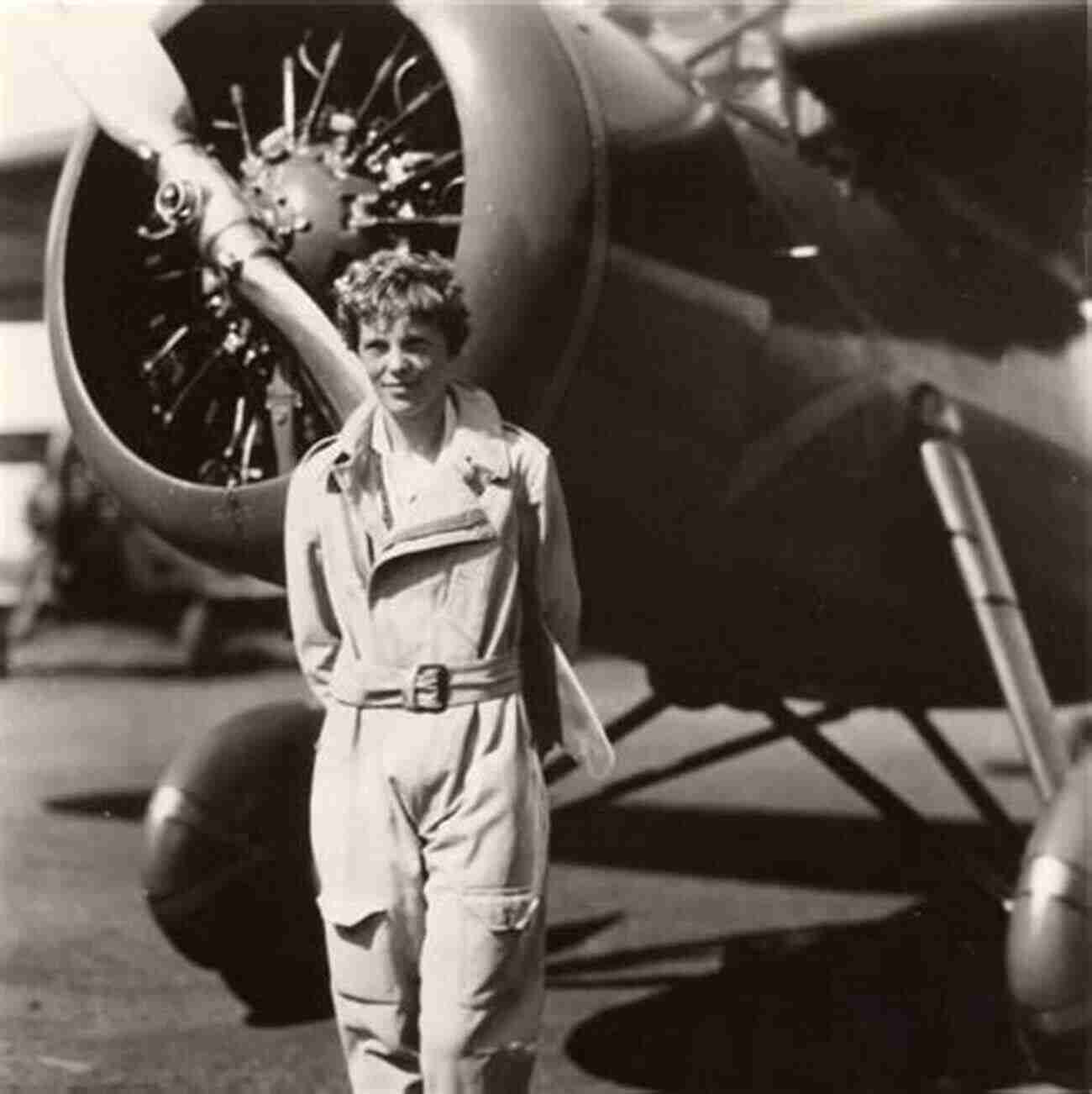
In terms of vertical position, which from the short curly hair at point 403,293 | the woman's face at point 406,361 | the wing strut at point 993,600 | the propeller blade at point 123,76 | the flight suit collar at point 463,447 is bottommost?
the wing strut at point 993,600

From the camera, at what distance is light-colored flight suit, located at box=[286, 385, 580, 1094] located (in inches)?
107

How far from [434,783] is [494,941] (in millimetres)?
226

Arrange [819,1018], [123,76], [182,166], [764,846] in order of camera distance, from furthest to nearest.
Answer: [764,846] < [819,1018] < [123,76] < [182,166]

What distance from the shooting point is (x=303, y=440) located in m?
3.95

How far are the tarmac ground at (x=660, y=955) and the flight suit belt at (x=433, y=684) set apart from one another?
167 centimetres

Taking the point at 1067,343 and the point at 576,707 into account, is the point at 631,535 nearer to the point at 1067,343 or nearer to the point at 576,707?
the point at 576,707

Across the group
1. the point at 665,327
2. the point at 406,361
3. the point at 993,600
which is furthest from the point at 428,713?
the point at 993,600

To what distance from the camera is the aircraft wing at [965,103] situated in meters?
4.70

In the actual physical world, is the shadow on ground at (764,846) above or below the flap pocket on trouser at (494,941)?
below

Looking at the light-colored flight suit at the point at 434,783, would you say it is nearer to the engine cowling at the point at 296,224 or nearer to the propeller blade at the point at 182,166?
the propeller blade at the point at 182,166

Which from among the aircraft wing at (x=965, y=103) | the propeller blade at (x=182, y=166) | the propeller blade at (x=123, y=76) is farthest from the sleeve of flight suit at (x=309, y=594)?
the aircraft wing at (x=965, y=103)

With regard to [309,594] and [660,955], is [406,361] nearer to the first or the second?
[309,594]

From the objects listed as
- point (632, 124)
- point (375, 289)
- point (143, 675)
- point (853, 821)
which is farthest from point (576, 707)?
point (143, 675)

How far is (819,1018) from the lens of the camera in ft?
16.5
